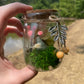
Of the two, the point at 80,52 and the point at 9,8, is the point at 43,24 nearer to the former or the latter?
the point at 9,8

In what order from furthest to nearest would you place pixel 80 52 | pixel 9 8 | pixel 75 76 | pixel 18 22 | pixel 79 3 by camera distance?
pixel 79 3, pixel 80 52, pixel 75 76, pixel 18 22, pixel 9 8

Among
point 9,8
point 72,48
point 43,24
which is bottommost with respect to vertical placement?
point 72,48

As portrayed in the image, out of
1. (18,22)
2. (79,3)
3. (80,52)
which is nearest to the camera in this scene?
(18,22)

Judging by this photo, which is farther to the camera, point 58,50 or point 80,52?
point 80,52

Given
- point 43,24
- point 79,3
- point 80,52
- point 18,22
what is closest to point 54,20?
point 43,24
